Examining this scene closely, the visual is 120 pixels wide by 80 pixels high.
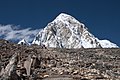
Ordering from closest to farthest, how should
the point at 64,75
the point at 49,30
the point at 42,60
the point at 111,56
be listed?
the point at 64,75
the point at 42,60
the point at 111,56
the point at 49,30

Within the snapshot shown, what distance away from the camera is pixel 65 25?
135875 mm

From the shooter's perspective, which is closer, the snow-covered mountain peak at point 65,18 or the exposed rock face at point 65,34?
the exposed rock face at point 65,34

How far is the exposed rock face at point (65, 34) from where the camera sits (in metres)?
121

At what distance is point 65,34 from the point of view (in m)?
127

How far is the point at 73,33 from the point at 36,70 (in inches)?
4108

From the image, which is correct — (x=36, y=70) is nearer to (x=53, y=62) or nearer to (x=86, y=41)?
(x=53, y=62)

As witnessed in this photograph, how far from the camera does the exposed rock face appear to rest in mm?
120875

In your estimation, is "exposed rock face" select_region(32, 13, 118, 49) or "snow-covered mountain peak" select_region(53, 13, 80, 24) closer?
"exposed rock face" select_region(32, 13, 118, 49)

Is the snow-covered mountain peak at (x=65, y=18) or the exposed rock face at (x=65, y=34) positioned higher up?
the snow-covered mountain peak at (x=65, y=18)

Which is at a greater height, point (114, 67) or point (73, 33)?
point (73, 33)

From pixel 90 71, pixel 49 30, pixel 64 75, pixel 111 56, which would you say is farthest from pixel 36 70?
pixel 49 30

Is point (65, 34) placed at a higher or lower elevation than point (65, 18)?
lower

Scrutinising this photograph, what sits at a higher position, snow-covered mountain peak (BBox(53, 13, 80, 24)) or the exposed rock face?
snow-covered mountain peak (BBox(53, 13, 80, 24))

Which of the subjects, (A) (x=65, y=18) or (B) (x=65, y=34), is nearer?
(B) (x=65, y=34)
